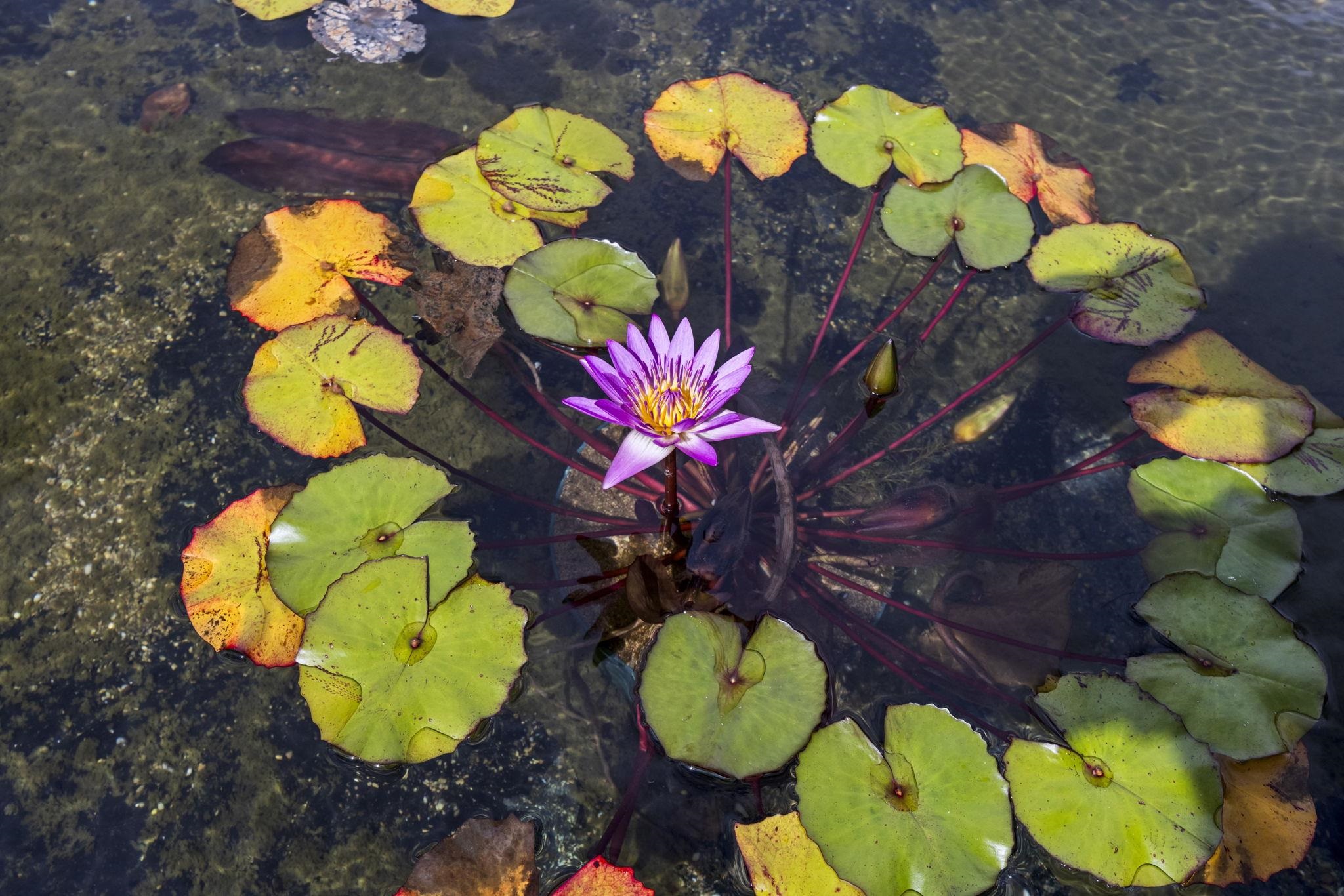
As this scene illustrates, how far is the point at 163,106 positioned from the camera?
13.5ft

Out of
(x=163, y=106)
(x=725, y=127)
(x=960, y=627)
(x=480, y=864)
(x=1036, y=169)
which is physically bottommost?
(x=480, y=864)

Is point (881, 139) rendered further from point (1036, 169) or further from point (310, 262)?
point (310, 262)

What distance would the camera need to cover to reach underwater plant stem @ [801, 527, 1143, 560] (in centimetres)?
300

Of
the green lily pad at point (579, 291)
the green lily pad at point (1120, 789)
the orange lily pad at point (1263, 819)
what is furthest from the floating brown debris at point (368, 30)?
the orange lily pad at point (1263, 819)

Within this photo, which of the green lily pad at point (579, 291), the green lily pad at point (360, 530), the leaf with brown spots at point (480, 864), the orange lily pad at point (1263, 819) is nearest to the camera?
the leaf with brown spots at point (480, 864)

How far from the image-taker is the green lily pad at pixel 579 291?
10.0ft

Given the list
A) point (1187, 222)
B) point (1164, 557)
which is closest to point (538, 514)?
point (1164, 557)

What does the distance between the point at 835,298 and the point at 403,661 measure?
2.26 meters

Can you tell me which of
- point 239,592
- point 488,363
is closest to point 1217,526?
point 488,363

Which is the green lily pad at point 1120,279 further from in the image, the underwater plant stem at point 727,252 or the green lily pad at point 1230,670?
the underwater plant stem at point 727,252

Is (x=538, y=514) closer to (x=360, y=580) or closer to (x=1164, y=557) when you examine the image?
(x=360, y=580)

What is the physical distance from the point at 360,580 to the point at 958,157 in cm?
306

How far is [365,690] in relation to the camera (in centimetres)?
234

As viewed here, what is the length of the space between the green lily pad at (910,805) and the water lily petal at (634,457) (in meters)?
0.99
